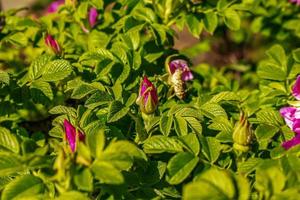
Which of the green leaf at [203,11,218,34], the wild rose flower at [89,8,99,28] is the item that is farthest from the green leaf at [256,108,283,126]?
the wild rose flower at [89,8,99,28]

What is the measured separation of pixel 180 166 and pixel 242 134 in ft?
0.64

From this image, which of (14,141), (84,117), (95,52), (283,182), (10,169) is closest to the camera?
(283,182)

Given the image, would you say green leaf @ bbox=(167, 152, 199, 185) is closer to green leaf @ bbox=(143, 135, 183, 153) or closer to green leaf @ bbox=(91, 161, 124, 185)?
green leaf @ bbox=(143, 135, 183, 153)

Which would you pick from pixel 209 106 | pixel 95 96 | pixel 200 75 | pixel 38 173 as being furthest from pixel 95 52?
pixel 200 75

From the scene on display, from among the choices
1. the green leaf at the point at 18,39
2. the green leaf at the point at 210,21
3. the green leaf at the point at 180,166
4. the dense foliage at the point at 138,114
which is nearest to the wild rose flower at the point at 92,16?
the dense foliage at the point at 138,114

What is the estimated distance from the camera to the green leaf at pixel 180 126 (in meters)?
1.50

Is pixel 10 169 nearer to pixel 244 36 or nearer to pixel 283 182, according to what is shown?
pixel 283 182

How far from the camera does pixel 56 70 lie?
173 cm

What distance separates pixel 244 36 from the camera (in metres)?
3.44

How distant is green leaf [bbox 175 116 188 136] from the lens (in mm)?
1502

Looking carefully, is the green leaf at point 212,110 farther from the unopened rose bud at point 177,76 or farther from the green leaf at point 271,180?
the green leaf at point 271,180

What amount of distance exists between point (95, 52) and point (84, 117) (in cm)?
34

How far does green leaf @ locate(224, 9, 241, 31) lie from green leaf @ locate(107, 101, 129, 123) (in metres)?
0.68

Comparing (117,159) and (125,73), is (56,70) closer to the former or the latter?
(125,73)
